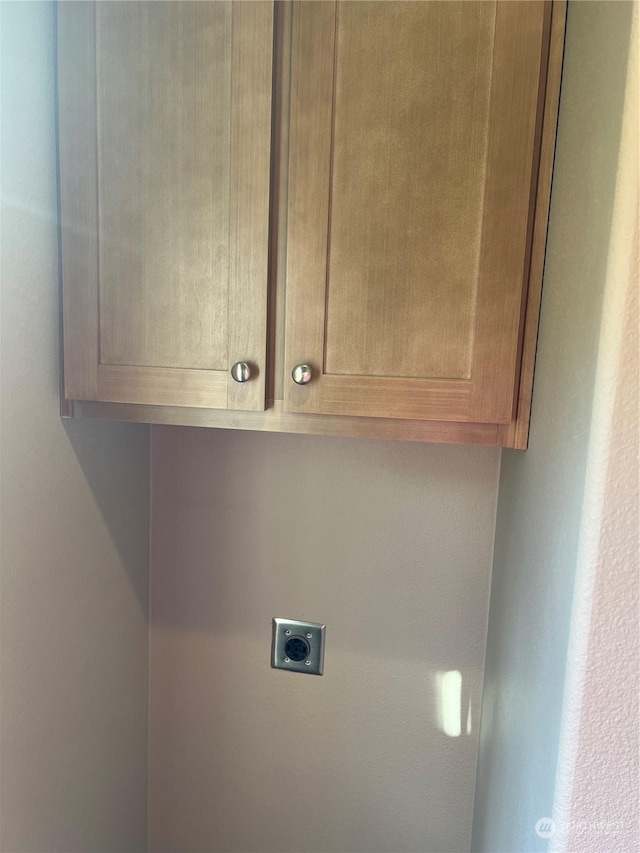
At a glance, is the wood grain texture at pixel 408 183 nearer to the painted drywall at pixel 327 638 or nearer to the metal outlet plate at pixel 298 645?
the painted drywall at pixel 327 638

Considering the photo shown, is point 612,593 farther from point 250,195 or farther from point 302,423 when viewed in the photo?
point 250,195

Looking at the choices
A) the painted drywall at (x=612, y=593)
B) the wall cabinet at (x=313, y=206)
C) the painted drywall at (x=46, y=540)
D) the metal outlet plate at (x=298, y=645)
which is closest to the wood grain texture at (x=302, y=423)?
the wall cabinet at (x=313, y=206)

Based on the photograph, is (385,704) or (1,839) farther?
(385,704)

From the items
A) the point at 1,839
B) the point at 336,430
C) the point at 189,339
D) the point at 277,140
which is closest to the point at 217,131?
the point at 277,140

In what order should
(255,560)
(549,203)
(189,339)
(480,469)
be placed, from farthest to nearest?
(255,560) → (480,469) → (189,339) → (549,203)

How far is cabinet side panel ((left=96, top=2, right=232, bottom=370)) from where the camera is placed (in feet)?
2.64

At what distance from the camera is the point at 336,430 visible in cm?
86

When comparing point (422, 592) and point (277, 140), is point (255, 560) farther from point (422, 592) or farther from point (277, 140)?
point (277, 140)

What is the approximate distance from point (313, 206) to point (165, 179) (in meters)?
0.22

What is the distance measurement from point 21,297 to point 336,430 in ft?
1.61

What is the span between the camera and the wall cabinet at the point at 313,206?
29.5 inches

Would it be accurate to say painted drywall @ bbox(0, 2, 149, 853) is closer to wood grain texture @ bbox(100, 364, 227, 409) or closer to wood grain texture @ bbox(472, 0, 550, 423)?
wood grain texture @ bbox(100, 364, 227, 409)

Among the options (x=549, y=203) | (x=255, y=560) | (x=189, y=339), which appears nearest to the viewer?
(x=549, y=203)

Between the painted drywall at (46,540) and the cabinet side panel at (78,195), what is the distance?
0.07 feet
